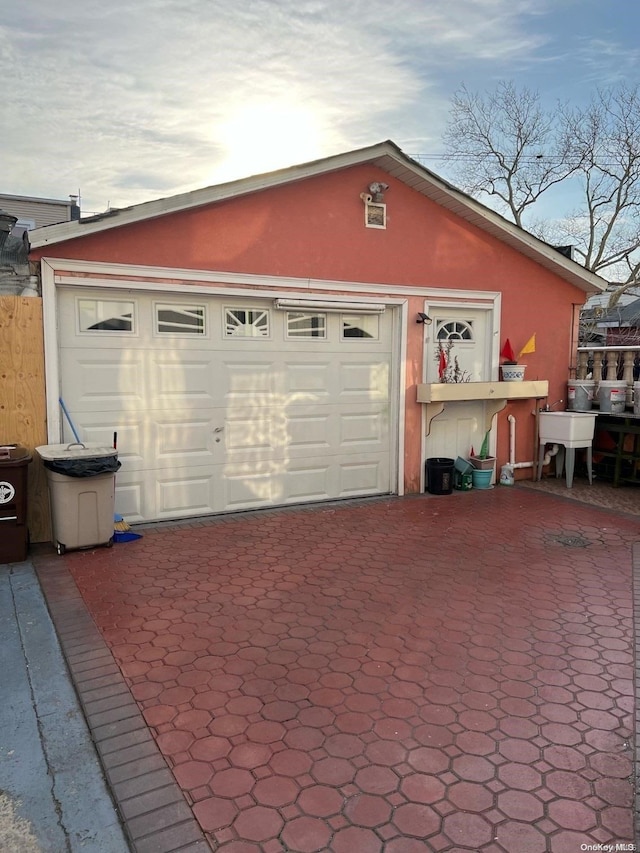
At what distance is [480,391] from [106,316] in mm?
4545

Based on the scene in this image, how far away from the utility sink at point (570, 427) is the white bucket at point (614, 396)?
0.75 ft

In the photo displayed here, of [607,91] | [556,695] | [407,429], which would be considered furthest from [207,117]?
[607,91]

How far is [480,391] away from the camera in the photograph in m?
7.39

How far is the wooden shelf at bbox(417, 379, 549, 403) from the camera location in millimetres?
7141

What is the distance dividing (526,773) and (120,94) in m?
8.60

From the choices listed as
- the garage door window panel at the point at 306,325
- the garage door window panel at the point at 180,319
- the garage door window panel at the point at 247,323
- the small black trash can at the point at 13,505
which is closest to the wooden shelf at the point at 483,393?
the garage door window panel at the point at 306,325

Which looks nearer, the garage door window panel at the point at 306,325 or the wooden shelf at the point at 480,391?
the garage door window panel at the point at 306,325

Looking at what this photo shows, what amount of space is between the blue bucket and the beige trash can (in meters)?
4.78

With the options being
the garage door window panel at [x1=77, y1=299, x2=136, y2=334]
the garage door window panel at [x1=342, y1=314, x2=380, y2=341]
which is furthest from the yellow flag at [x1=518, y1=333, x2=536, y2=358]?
the garage door window panel at [x1=77, y1=299, x2=136, y2=334]

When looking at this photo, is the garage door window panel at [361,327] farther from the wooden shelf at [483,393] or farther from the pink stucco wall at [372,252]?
the wooden shelf at [483,393]

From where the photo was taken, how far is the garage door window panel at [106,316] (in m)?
5.60

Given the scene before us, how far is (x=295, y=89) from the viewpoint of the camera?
7543mm

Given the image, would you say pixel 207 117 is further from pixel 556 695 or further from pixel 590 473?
pixel 556 695

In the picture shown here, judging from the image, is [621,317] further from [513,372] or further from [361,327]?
[361,327]
